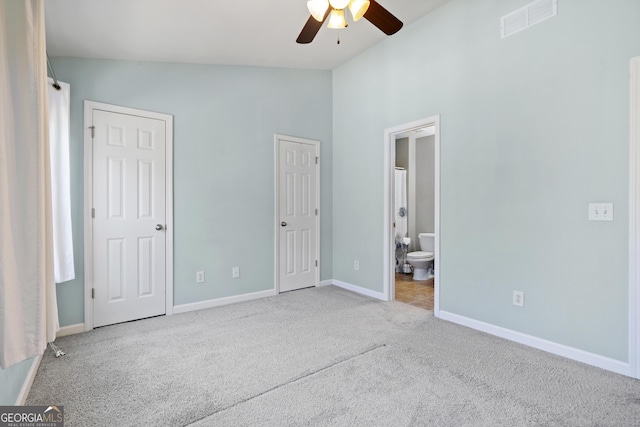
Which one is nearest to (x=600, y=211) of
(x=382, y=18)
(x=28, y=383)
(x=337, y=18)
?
(x=382, y=18)

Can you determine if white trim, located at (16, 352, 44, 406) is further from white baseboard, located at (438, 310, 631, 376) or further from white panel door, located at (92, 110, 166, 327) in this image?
white baseboard, located at (438, 310, 631, 376)

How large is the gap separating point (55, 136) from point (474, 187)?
139 inches

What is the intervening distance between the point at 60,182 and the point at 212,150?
142 centimetres

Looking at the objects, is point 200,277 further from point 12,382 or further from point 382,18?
point 382,18

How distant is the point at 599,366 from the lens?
2.19 m

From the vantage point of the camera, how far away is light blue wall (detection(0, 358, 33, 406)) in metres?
1.52

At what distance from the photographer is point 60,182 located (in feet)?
8.30

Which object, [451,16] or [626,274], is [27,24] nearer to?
[451,16]

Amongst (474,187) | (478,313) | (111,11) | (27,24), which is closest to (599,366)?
(478,313)

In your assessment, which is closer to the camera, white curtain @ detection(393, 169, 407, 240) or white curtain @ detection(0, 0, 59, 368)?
white curtain @ detection(0, 0, 59, 368)

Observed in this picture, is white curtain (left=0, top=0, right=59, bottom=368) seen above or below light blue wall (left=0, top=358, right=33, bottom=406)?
above

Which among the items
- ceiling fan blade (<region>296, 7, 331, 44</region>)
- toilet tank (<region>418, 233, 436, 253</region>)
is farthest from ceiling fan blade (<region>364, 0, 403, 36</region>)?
toilet tank (<region>418, 233, 436, 253</region>)

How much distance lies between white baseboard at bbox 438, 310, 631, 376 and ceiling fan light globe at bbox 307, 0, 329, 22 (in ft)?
9.18

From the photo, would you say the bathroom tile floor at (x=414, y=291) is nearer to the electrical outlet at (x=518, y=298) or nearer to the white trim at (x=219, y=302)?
the electrical outlet at (x=518, y=298)
